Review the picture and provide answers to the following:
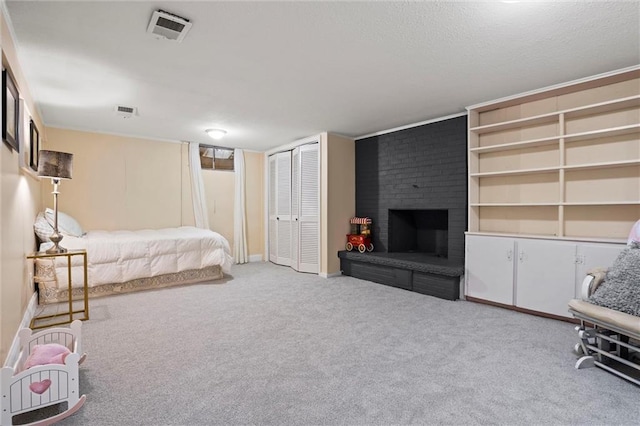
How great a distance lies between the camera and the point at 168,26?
7.09 feet

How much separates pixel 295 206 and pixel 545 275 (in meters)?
3.82

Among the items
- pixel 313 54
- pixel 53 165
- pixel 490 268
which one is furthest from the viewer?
pixel 490 268

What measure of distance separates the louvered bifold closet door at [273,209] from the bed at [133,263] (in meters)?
1.51

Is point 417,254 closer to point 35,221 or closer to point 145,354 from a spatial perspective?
point 145,354

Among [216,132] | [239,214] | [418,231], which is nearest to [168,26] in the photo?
[216,132]

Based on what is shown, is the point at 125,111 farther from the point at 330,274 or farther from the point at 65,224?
the point at 330,274

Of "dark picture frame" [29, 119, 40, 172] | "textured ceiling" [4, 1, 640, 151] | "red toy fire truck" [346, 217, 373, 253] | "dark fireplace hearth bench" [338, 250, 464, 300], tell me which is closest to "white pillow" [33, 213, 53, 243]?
"dark picture frame" [29, 119, 40, 172]

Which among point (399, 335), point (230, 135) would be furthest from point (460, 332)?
point (230, 135)

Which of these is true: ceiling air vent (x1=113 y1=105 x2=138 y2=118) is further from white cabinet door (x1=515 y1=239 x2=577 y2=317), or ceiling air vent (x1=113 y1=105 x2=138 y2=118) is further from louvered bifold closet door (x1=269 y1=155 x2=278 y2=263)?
white cabinet door (x1=515 y1=239 x2=577 y2=317)

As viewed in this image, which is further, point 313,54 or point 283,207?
point 283,207

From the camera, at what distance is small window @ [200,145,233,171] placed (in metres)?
6.22

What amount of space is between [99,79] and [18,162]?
3.41 feet

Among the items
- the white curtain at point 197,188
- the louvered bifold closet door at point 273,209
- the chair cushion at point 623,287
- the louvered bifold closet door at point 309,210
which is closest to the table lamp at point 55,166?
the white curtain at point 197,188

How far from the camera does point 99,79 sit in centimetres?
309
